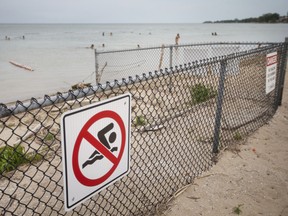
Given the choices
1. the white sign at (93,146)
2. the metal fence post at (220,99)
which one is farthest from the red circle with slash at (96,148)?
the metal fence post at (220,99)

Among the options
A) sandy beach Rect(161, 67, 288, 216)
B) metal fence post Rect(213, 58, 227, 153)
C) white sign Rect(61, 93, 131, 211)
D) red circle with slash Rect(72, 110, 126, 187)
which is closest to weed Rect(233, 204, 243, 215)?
sandy beach Rect(161, 67, 288, 216)

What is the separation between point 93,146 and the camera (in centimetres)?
192

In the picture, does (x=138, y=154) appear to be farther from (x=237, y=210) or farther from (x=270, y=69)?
(x=270, y=69)

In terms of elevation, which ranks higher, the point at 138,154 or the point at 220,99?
the point at 220,99

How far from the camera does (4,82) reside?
15625mm

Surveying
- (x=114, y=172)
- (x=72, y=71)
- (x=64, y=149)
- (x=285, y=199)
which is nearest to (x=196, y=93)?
(x=285, y=199)

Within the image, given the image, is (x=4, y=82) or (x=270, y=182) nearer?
(x=270, y=182)

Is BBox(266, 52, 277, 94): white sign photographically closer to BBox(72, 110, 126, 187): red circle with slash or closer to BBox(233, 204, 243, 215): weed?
BBox(233, 204, 243, 215): weed

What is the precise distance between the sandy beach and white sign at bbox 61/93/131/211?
1.65 m

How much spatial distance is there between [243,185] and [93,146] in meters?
2.98

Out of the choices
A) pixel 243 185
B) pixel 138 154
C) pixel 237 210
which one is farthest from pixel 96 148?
pixel 243 185

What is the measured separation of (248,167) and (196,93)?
3418 mm

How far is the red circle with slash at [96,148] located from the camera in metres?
1.82

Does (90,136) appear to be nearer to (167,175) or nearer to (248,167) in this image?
(167,175)
